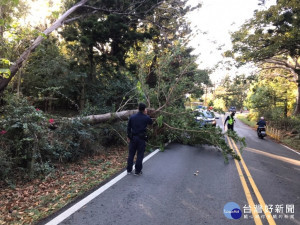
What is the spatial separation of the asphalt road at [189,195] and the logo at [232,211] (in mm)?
73

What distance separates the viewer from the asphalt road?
3588mm

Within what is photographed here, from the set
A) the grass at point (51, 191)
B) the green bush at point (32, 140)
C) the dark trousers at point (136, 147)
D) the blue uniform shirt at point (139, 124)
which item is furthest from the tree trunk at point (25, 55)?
the dark trousers at point (136, 147)

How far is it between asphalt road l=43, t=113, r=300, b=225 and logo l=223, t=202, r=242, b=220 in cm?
7

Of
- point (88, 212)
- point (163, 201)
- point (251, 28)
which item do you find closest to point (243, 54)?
point (251, 28)

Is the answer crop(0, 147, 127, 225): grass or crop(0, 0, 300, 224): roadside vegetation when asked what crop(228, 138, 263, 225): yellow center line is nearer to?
crop(0, 0, 300, 224): roadside vegetation

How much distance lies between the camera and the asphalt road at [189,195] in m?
3.59

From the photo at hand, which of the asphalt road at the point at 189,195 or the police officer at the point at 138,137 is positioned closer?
the asphalt road at the point at 189,195

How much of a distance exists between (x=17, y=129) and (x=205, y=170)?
5480 millimetres

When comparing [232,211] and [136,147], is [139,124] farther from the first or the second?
[232,211]

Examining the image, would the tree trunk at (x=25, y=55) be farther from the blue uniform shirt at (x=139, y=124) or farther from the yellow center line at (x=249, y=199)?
the yellow center line at (x=249, y=199)

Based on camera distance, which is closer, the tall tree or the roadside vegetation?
the roadside vegetation

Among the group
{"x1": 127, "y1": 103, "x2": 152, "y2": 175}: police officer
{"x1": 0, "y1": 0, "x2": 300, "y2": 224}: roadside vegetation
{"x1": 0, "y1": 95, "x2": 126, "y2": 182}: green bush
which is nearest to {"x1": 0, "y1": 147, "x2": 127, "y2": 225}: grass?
{"x1": 0, "y1": 0, "x2": 300, "y2": 224}: roadside vegetation

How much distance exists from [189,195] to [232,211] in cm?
91

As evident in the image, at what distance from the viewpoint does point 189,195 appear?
178 inches
